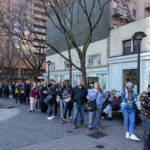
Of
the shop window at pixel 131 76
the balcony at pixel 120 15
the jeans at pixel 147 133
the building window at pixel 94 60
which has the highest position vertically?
the balcony at pixel 120 15

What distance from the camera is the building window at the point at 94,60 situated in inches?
624

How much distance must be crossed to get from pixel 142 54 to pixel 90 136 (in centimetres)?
865

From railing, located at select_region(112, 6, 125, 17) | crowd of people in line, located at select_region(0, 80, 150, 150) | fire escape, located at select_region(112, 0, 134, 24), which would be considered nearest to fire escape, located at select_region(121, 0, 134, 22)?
fire escape, located at select_region(112, 0, 134, 24)

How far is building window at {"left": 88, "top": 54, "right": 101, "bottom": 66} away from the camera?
15859 millimetres

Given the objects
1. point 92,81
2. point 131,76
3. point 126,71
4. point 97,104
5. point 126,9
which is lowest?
point 97,104

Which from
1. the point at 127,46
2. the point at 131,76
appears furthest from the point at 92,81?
the point at 127,46

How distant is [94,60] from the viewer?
16.5 meters

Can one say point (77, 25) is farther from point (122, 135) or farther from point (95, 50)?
point (122, 135)

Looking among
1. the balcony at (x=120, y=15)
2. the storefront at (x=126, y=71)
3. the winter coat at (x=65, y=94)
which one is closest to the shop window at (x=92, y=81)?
the storefront at (x=126, y=71)

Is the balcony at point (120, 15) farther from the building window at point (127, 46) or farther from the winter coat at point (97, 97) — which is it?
the winter coat at point (97, 97)

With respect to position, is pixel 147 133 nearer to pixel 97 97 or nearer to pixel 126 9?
pixel 97 97

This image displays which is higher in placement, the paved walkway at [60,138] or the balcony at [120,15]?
the balcony at [120,15]

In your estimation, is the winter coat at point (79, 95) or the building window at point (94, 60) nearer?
the winter coat at point (79, 95)

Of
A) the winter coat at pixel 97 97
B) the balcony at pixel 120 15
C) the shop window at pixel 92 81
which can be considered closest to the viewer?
the winter coat at pixel 97 97
